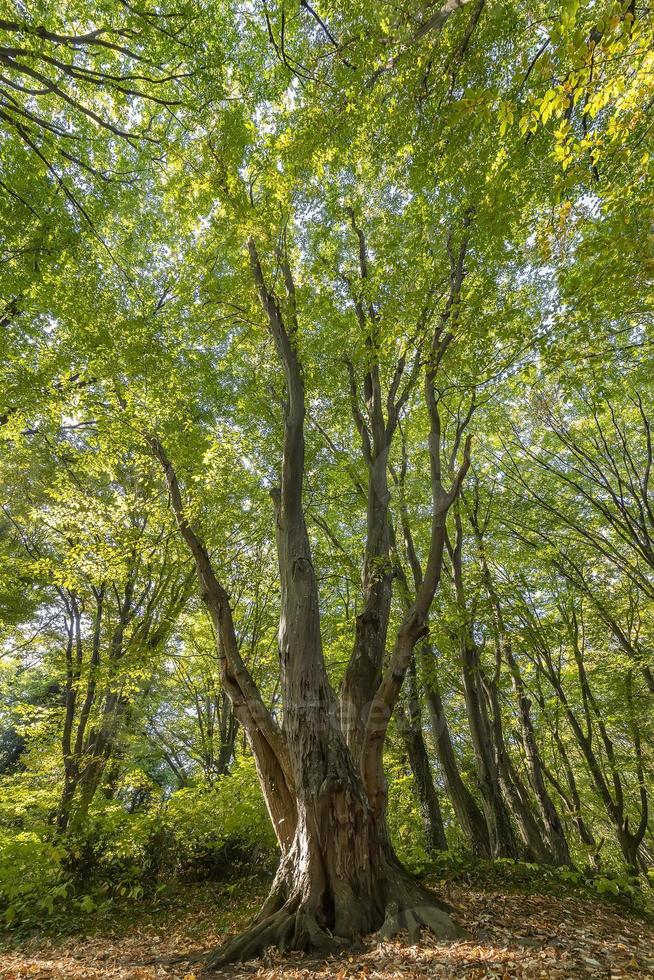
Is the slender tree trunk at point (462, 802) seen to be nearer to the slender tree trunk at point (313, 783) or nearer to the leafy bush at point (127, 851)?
the leafy bush at point (127, 851)

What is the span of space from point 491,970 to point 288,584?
3.42 meters

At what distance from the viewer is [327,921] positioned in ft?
12.5

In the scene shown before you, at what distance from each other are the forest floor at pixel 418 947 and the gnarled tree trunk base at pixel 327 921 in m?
0.13

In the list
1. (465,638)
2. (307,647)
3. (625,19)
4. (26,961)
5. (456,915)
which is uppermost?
(625,19)

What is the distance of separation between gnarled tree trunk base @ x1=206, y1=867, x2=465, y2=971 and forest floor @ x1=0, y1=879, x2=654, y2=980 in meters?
0.13

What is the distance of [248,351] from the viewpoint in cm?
902

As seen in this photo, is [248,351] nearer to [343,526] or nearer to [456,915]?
[343,526]

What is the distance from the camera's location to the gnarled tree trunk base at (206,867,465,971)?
3.60 m

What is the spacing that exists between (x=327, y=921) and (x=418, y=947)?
2.71 ft

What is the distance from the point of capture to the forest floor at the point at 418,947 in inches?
123

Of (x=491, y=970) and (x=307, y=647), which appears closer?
(x=491, y=970)

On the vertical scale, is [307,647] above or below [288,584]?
below

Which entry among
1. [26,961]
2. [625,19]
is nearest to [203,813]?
[26,961]

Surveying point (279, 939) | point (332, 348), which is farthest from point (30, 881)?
point (332, 348)
